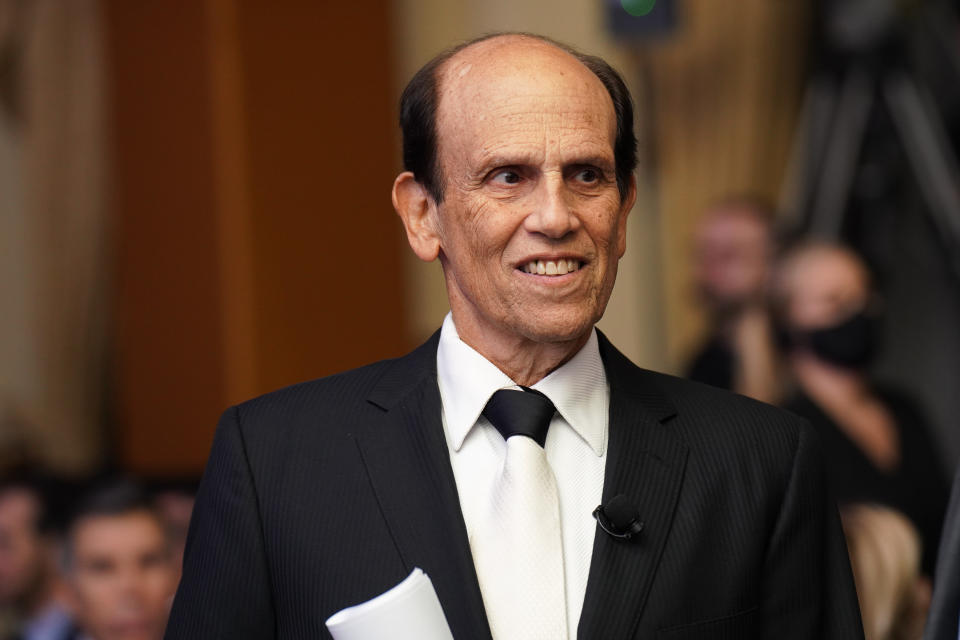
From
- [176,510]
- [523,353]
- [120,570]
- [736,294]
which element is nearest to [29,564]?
[120,570]

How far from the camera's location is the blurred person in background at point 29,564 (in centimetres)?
430

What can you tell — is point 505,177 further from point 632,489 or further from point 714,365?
point 714,365

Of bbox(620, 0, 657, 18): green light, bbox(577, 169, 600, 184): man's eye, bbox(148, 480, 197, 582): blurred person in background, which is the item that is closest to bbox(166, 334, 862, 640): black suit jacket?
bbox(577, 169, 600, 184): man's eye

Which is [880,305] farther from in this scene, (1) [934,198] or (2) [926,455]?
(2) [926,455]

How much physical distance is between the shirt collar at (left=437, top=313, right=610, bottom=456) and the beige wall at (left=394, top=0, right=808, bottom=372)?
4.22 meters

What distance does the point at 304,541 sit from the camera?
6.66ft

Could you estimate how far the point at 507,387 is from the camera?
212 centimetres

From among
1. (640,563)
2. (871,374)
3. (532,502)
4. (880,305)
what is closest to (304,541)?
(532,502)

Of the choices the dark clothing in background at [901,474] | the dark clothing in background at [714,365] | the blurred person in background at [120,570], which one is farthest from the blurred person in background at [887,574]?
the blurred person in background at [120,570]

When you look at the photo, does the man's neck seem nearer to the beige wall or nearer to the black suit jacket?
the black suit jacket

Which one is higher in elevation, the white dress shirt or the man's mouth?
the man's mouth

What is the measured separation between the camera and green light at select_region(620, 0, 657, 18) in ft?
19.3

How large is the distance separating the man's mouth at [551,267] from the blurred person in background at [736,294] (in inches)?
142

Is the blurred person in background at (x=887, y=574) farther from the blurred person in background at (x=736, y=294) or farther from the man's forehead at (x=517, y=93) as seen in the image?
the man's forehead at (x=517, y=93)
